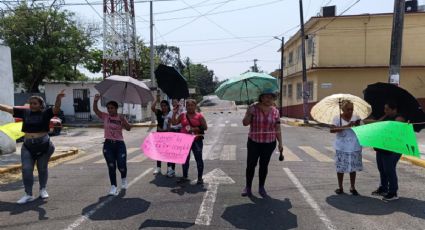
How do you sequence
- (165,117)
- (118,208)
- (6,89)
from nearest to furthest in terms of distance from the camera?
1. (118,208)
2. (165,117)
3. (6,89)

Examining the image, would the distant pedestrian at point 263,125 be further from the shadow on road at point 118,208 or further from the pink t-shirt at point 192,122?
the shadow on road at point 118,208

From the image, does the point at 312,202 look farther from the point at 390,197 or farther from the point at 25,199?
the point at 25,199

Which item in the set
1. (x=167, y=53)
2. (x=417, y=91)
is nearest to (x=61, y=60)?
(x=417, y=91)

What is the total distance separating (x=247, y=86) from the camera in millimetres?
8008

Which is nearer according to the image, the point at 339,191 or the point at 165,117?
the point at 339,191

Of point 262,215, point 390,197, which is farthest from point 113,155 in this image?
point 390,197

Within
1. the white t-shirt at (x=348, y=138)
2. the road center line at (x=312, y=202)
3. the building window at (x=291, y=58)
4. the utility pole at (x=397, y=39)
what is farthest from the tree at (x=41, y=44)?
the white t-shirt at (x=348, y=138)

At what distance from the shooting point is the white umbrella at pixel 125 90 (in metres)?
8.49

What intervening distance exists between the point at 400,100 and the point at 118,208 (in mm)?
4851

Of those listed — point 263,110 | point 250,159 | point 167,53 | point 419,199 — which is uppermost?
point 167,53

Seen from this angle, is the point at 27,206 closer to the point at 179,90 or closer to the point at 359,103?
the point at 179,90

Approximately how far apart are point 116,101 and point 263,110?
2793 millimetres

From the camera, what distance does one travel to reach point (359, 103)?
8258 millimetres

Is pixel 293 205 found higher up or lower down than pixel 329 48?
lower down
